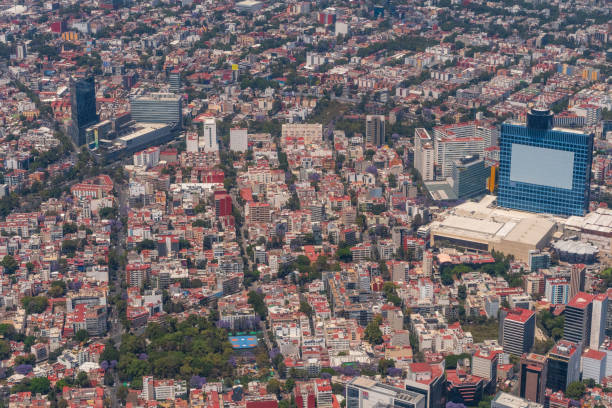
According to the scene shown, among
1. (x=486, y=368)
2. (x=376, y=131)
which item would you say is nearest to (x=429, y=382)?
(x=486, y=368)

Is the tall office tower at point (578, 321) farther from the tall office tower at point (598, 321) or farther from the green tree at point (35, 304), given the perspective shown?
the green tree at point (35, 304)

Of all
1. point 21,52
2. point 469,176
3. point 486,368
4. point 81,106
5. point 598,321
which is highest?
point 81,106

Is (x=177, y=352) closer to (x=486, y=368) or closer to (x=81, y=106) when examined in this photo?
(x=486, y=368)

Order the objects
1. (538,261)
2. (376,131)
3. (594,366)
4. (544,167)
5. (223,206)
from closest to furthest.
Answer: (594,366) < (538,261) < (544,167) < (223,206) < (376,131)

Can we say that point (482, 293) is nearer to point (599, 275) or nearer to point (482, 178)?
point (599, 275)

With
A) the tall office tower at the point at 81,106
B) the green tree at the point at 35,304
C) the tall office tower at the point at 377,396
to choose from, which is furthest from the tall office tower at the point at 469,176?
the tall office tower at the point at 377,396

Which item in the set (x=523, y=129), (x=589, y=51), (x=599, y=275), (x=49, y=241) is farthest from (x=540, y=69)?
(x=49, y=241)
